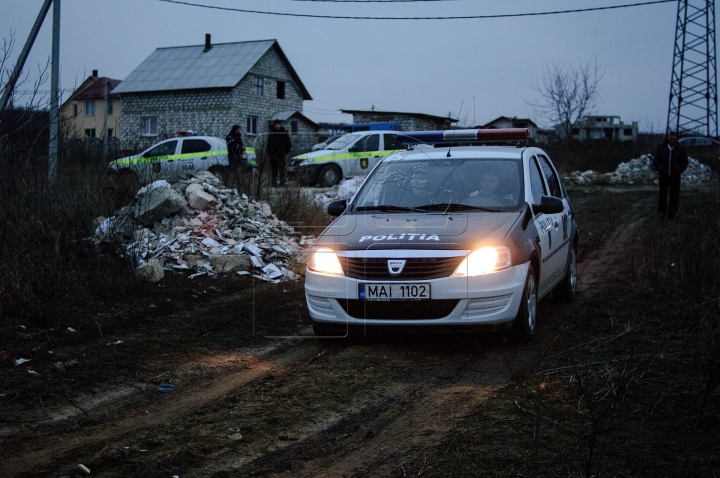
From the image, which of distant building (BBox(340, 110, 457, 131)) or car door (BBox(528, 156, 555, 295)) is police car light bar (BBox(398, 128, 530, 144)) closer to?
car door (BBox(528, 156, 555, 295))

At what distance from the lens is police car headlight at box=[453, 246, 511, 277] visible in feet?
20.3

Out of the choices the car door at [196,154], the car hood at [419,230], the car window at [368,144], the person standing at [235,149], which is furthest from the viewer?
the car door at [196,154]

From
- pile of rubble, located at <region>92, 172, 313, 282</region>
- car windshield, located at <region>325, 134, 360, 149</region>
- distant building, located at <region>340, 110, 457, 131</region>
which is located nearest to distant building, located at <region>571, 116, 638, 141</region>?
distant building, located at <region>340, 110, 457, 131</region>

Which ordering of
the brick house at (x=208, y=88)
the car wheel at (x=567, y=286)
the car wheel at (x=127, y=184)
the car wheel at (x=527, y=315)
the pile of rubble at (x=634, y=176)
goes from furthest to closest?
1. the brick house at (x=208, y=88)
2. the pile of rubble at (x=634, y=176)
3. the car wheel at (x=127, y=184)
4. the car wheel at (x=567, y=286)
5. the car wheel at (x=527, y=315)

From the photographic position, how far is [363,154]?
22578mm

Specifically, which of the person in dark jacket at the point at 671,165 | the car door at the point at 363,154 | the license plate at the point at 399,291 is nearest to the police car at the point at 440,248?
the license plate at the point at 399,291

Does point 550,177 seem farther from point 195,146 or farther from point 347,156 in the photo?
point 195,146

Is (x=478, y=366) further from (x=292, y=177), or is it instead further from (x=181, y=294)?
(x=292, y=177)

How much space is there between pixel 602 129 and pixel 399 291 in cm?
4635

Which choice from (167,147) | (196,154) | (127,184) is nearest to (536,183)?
(127,184)

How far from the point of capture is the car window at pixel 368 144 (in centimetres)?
2219

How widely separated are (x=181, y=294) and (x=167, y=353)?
2597 millimetres

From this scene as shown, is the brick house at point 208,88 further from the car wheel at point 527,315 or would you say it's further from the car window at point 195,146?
the car wheel at point 527,315

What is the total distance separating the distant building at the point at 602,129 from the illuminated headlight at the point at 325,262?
31.9m
